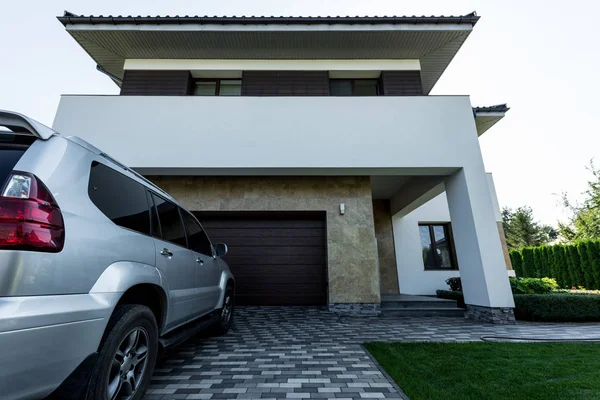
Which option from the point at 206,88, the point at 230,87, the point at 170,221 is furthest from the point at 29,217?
the point at 206,88

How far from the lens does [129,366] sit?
181 centimetres

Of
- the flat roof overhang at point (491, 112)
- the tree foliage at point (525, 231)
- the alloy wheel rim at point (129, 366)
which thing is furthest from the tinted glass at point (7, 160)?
the tree foliage at point (525, 231)

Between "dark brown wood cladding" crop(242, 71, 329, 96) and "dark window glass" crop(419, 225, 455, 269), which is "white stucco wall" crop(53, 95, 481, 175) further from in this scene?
"dark window glass" crop(419, 225, 455, 269)

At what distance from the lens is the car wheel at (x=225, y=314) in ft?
13.6

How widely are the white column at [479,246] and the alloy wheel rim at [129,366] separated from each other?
612 centimetres

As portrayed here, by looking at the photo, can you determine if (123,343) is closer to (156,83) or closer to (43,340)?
(43,340)

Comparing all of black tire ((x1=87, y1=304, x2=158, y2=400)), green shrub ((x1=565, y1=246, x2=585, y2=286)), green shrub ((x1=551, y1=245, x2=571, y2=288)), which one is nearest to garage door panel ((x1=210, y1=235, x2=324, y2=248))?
black tire ((x1=87, y1=304, x2=158, y2=400))

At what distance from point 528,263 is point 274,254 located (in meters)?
15.5

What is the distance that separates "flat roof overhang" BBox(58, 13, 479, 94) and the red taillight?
697 centimetres

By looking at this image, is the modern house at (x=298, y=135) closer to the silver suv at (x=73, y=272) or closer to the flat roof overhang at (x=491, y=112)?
the flat roof overhang at (x=491, y=112)

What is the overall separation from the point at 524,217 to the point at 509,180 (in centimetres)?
837

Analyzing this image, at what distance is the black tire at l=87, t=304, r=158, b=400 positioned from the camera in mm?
1455

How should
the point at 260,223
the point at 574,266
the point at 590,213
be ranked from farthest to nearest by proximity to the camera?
the point at 590,213 < the point at 574,266 < the point at 260,223

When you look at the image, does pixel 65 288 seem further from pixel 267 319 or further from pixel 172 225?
pixel 267 319
